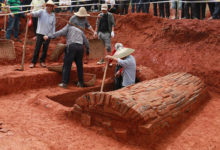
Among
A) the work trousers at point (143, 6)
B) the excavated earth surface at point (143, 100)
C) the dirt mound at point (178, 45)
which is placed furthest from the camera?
the work trousers at point (143, 6)

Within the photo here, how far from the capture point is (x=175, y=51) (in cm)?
830

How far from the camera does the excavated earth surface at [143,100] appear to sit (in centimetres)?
391

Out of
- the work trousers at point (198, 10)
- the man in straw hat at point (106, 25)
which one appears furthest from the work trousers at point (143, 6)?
the man in straw hat at point (106, 25)

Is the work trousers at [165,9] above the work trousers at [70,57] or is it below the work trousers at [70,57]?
above

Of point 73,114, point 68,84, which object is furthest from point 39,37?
point 73,114

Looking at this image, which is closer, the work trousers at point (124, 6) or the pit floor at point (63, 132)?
the pit floor at point (63, 132)

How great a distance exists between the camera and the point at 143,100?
418cm

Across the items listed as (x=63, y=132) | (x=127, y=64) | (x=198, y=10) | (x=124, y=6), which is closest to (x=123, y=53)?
(x=127, y=64)

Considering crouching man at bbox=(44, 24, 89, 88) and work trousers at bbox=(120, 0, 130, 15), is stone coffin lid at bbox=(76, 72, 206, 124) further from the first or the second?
work trousers at bbox=(120, 0, 130, 15)

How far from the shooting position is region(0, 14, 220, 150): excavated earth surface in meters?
3.91

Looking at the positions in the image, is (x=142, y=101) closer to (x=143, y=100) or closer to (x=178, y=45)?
(x=143, y=100)

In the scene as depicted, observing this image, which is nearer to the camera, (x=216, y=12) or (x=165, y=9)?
(x=216, y=12)

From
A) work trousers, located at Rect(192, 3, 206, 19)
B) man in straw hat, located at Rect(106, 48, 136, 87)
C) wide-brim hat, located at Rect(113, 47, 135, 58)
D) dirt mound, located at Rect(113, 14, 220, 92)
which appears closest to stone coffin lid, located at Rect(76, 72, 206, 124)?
man in straw hat, located at Rect(106, 48, 136, 87)

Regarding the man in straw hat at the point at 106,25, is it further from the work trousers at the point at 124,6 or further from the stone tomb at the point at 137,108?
the work trousers at the point at 124,6
